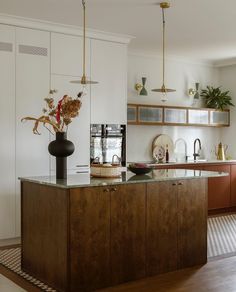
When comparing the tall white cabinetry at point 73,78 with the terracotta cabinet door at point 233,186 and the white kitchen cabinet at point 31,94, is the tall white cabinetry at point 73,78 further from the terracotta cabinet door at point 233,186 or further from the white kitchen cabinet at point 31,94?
the terracotta cabinet door at point 233,186

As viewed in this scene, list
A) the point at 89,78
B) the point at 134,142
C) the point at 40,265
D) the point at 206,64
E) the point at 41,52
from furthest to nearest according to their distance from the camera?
the point at 206,64, the point at 134,142, the point at 89,78, the point at 41,52, the point at 40,265

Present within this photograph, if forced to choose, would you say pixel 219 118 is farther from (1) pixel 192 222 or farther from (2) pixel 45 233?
(2) pixel 45 233

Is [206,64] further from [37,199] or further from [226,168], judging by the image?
[37,199]

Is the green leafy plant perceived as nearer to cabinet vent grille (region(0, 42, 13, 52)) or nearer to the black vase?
cabinet vent grille (region(0, 42, 13, 52))

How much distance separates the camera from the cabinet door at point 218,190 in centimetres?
732

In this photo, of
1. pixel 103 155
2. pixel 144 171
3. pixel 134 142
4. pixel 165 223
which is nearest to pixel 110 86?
pixel 103 155

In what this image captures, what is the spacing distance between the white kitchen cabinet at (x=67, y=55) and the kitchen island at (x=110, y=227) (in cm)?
203

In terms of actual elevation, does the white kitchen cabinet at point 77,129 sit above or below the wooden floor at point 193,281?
above

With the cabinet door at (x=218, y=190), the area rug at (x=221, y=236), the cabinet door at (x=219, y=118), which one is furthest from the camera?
the cabinet door at (x=219, y=118)

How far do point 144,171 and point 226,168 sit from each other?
355cm

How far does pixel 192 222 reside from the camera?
4.46 m

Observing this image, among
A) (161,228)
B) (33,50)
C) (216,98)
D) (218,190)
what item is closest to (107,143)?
(33,50)

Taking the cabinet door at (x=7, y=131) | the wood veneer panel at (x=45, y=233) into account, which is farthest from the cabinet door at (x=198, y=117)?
the wood veneer panel at (x=45, y=233)

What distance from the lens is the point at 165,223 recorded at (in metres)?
4.23
